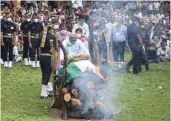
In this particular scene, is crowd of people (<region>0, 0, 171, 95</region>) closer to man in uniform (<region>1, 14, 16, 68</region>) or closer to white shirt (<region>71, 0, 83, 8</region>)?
man in uniform (<region>1, 14, 16, 68</region>)

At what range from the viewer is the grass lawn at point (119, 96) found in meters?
10.5

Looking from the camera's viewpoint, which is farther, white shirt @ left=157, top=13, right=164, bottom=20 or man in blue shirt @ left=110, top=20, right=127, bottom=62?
white shirt @ left=157, top=13, right=164, bottom=20

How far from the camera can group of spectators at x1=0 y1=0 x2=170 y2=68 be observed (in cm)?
1576

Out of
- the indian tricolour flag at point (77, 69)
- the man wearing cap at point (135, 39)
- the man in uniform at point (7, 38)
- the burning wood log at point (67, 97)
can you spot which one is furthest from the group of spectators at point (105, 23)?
the burning wood log at point (67, 97)

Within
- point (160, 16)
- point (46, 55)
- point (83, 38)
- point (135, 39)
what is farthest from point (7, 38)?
point (160, 16)

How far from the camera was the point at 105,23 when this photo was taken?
18.2m

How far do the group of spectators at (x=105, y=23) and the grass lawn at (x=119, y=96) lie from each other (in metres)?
1.21

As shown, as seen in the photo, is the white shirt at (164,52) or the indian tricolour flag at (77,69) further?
the white shirt at (164,52)

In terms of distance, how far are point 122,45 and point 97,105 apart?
7.38 meters

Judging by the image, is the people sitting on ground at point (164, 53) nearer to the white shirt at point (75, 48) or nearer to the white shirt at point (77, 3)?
the white shirt at point (77, 3)

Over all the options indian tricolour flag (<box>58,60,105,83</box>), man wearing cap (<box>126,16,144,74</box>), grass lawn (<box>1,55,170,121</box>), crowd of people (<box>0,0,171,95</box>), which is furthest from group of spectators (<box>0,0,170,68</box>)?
grass lawn (<box>1,55,170,121</box>)

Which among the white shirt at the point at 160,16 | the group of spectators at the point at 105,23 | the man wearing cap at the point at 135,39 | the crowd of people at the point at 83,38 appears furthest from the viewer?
the white shirt at the point at 160,16

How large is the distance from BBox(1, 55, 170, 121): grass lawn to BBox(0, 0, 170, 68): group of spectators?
1.21 metres

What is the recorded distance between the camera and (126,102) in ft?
39.8
